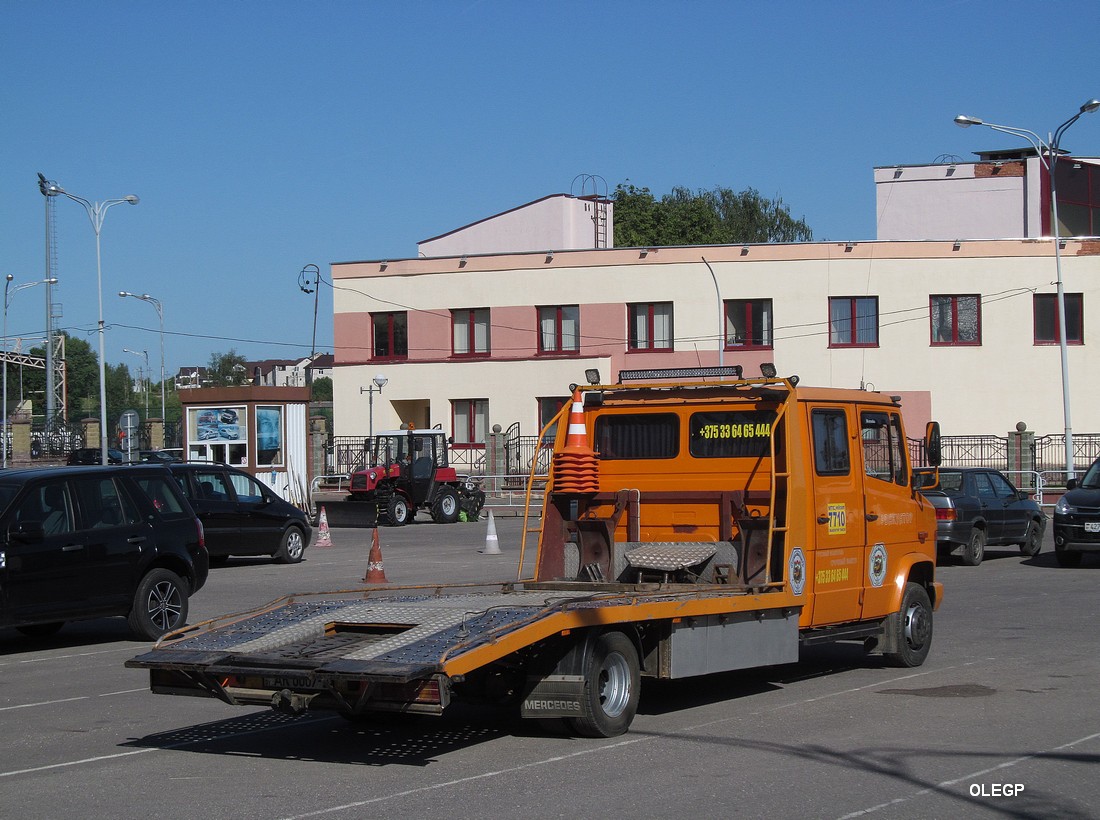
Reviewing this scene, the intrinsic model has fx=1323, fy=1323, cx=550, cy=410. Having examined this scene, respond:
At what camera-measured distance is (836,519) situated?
10508 millimetres

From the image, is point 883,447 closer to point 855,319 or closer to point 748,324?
point 855,319

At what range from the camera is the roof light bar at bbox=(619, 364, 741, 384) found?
1063 cm

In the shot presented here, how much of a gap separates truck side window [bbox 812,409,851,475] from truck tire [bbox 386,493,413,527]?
23.1m

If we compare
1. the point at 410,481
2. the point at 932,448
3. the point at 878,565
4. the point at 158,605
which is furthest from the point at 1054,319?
the point at 158,605

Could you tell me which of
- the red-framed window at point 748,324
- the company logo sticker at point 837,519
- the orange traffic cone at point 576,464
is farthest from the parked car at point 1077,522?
the red-framed window at point 748,324

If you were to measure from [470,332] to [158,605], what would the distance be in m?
37.2

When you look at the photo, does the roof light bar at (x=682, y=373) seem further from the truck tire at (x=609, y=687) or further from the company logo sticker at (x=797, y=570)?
the truck tire at (x=609, y=687)

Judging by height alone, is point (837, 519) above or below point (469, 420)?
below

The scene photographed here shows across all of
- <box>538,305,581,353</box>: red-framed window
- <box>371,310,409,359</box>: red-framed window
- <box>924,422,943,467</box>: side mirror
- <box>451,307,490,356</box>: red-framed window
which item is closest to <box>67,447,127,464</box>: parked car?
<box>371,310,409,359</box>: red-framed window

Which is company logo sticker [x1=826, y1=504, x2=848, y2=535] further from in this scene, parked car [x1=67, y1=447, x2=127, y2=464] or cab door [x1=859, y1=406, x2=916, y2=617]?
parked car [x1=67, y1=447, x2=127, y2=464]

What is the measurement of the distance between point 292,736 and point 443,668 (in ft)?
7.56

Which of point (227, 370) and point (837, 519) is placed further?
point (227, 370)

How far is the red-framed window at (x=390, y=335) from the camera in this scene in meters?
51.2

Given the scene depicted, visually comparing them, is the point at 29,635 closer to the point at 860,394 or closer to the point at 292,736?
the point at 292,736
